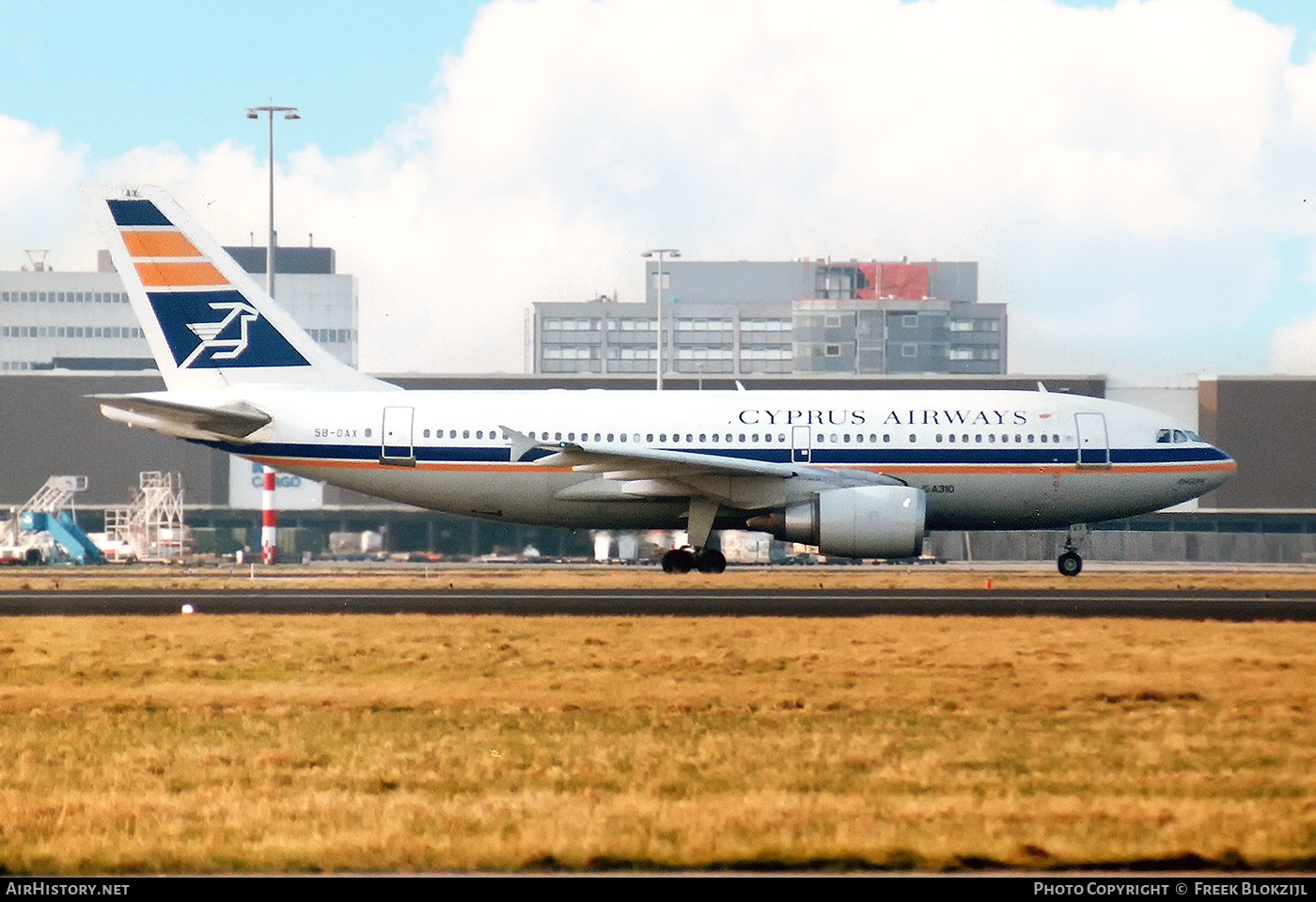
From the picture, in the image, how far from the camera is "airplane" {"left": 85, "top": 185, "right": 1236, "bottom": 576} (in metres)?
37.6

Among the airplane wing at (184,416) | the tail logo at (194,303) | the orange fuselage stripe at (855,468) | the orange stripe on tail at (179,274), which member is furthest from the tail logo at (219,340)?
the orange fuselage stripe at (855,468)

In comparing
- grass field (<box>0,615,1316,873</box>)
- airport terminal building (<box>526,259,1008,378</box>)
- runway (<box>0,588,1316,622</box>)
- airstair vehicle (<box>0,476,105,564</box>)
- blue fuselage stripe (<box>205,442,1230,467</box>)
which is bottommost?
grass field (<box>0,615,1316,873</box>)

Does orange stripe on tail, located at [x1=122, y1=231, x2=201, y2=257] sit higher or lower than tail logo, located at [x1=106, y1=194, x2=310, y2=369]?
higher

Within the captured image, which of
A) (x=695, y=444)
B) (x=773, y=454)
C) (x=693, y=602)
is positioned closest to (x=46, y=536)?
(x=695, y=444)

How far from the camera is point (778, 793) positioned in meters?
12.3

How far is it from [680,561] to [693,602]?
9408 mm

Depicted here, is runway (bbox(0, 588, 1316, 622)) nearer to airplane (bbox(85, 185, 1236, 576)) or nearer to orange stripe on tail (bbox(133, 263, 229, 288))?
airplane (bbox(85, 185, 1236, 576))

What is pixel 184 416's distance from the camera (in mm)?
37406

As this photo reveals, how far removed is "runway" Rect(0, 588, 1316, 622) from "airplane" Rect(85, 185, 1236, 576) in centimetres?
374

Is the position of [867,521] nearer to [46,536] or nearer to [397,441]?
[397,441]

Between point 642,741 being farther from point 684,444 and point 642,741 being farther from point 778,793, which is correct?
point 684,444

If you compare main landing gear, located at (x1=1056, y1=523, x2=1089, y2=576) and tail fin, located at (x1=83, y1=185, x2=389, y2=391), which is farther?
main landing gear, located at (x1=1056, y1=523, x2=1089, y2=576)

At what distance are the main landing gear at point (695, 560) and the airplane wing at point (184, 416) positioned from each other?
32.2ft

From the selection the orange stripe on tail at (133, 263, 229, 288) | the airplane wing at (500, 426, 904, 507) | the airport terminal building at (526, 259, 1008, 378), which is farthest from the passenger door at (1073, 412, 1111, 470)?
the airport terminal building at (526, 259, 1008, 378)
